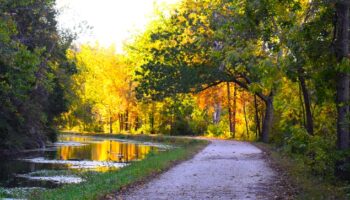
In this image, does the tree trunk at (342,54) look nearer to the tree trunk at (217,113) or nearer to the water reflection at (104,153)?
the water reflection at (104,153)

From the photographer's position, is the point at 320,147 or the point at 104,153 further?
the point at 104,153

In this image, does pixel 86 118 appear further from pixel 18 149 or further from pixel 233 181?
pixel 233 181

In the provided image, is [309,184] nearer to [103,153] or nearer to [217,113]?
[103,153]

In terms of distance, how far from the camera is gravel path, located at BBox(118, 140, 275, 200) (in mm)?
12258

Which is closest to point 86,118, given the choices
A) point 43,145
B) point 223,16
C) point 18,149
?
point 43,145

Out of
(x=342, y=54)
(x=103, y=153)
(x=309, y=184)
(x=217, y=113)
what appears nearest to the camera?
(x=342, y=54)

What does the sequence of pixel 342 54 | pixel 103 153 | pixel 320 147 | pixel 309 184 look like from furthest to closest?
1. pixel 103 153
2. pixel 309 184
3. pixel 320 147
4. pixel 342 54

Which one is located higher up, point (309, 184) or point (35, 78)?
point (35, 78)

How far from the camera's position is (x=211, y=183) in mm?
14367

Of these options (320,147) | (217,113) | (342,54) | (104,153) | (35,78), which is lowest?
A: (104,153)

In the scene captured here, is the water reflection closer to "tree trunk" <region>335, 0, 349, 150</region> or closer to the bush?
the bush

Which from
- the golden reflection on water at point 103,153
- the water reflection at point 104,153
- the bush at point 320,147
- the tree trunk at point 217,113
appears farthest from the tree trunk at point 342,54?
the tree trunk at point 217,113

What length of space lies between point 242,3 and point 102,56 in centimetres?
6685

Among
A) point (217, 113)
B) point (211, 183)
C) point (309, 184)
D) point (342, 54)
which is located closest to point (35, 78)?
point (211, 183)
